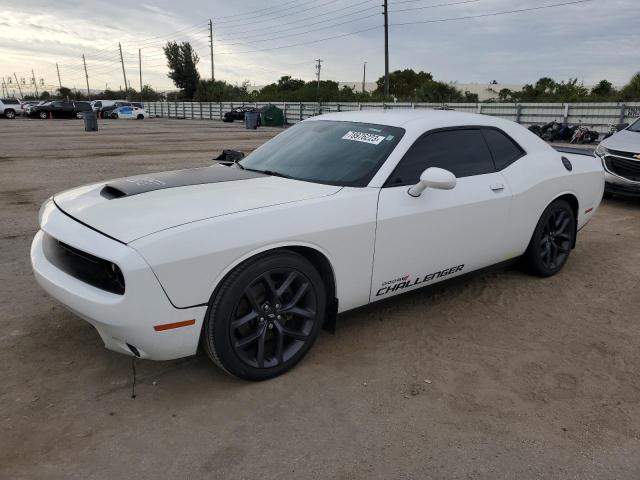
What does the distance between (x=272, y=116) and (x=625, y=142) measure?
2783cm

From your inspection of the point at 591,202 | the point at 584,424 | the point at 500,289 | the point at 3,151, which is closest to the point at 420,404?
the point at 584,424

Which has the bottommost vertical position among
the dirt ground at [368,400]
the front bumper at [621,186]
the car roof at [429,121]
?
the dirt ground at [368,400]

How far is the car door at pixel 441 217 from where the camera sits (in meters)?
3.27

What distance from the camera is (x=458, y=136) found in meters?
3.86

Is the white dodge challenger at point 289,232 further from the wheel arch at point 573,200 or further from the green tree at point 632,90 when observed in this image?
the green tree at point 632,90

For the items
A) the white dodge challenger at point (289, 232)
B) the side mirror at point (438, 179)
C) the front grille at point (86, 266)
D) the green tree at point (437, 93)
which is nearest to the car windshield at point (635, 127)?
the white dodge challenger at point (289, 232)

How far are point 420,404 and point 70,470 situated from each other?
174 cm

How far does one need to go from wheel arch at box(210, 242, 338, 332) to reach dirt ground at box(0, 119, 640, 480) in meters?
0.33

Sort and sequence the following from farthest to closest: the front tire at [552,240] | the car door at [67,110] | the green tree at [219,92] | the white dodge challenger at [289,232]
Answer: the green tree at [219,92]
the car door at [67,110]
the front tire at [552,240]
the white dodge challenger at [289,232]

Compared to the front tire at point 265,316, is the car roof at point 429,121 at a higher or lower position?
higher

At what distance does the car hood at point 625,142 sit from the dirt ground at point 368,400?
447cm

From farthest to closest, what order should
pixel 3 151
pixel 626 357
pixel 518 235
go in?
1. pixel 3 151
2. pixel 518 235
3. pixel 626 357

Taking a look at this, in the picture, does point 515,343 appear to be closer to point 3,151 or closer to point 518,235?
point 518,235

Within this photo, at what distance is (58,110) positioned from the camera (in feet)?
137
